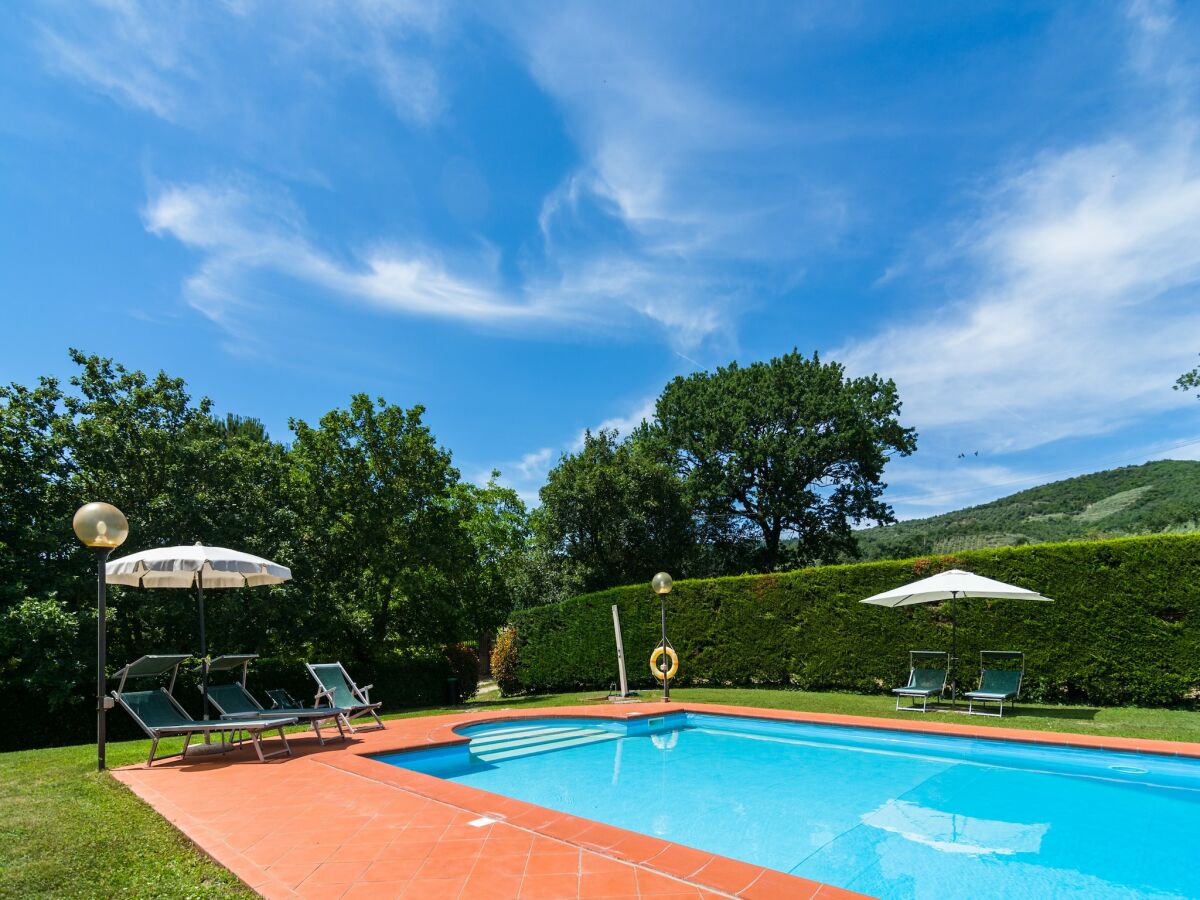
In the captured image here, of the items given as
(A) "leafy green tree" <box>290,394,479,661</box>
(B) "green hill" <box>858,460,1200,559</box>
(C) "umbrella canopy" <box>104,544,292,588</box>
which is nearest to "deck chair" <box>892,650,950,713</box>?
(C) "umbrella canopy" <box>104,544,292,588</box>

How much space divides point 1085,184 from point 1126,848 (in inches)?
463

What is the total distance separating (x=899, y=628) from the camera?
44.7 feet

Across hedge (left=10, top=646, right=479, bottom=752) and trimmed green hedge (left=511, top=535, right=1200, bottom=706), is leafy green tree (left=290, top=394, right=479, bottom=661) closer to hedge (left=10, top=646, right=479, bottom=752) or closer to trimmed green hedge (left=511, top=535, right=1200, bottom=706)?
hedge (left=10, top=646, right=479, bottom=752)

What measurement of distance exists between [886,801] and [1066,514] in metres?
36.5

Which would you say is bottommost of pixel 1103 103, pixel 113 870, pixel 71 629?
pixel 113 870

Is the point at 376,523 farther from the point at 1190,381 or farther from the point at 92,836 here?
the point at 1190,381

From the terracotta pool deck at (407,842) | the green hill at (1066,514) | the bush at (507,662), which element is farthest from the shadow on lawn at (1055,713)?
the green hill at (1066,514)

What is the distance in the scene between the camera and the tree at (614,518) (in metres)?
26.9

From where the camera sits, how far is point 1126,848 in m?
5.46

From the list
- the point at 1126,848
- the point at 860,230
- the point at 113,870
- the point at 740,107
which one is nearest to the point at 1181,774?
the point at 1126,848

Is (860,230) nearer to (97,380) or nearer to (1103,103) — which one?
(1103,103)

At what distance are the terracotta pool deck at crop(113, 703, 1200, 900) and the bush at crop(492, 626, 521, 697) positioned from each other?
13634 millimetres

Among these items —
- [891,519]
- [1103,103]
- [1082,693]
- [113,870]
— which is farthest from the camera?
[891,519]

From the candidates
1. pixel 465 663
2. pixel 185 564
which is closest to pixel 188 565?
pixel 185 564
